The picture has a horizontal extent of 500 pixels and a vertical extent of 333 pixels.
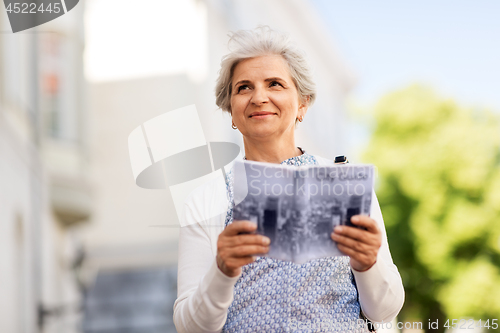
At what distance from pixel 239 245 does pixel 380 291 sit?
15.9 inches

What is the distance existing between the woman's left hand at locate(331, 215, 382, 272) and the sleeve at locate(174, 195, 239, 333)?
10.5 inches

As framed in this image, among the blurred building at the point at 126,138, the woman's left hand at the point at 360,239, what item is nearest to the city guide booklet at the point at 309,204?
the woman's left hand at the point at 360,239

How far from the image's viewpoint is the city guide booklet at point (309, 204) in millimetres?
1368

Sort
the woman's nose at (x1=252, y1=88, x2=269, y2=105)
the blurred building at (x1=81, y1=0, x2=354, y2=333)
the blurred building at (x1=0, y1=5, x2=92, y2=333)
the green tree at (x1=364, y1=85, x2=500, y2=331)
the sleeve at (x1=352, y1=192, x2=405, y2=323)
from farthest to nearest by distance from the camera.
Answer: the green tree at (x1=364, y1=85, x2=500, y2=331) → the blurred building at (x1=81, y1=0, x2=354, y2=333) → the blurred building at (x1=0, y1=5, x2=92, y2=333) → the woman's nose at (x1=252, y1=88, x2=269, y2=105) → the sleeve at (x1=352, y1=192, x2=405, y2=323)

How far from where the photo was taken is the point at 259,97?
5.44 feet

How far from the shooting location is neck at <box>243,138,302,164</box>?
5.70 feet

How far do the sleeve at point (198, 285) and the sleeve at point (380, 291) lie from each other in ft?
1.09

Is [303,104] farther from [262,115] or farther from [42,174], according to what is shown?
[42,174]

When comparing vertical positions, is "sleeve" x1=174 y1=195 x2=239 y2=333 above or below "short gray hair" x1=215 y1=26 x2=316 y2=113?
below

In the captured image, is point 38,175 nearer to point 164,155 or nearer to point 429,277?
point 164,155

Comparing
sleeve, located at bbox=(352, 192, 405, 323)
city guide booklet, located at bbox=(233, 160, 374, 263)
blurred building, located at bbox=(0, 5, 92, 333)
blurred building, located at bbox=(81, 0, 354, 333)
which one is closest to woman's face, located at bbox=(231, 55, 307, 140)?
city guide booklet, located at bbox=(233, 160, 374, 263)

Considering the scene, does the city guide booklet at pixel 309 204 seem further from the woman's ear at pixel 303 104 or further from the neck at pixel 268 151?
the woman's ear at pixel 303 104

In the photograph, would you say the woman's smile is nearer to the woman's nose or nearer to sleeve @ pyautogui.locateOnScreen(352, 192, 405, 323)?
the woman's nose

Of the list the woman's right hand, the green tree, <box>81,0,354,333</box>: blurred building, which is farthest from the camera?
the green tree
